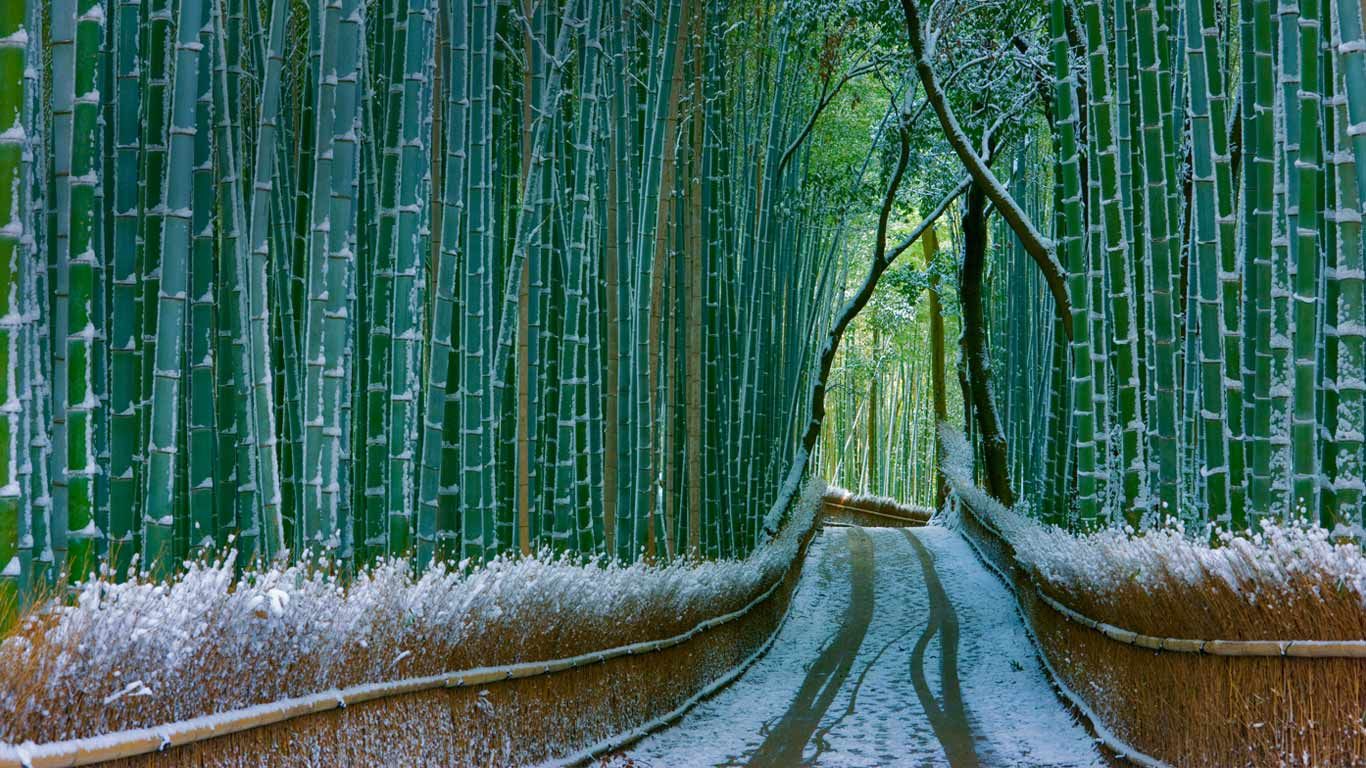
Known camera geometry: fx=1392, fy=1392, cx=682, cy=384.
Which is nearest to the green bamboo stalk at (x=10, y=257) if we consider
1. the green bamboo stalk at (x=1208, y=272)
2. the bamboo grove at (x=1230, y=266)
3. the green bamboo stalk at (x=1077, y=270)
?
the bamboo grove at (x=1230, y=266)

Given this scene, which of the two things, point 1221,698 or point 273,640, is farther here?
point 1221,698

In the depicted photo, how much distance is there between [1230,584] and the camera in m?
3.65

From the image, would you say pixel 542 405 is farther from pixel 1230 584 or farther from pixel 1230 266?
pixel 1230 584

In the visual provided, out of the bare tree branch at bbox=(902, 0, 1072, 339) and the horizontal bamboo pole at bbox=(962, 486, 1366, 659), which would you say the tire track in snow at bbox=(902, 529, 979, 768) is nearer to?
the horizontal bamboo pole at bbox=(962, 486, 1366, 659)

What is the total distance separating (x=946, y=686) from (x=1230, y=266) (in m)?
3.53

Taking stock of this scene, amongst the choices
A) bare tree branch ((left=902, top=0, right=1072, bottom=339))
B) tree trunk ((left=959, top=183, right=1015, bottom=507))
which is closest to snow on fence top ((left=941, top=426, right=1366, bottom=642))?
bare tree branch ((left=902, top=0, right=1072, bottom=339))

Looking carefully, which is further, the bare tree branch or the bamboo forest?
the bare tree branch

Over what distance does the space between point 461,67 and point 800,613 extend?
779 centimetres

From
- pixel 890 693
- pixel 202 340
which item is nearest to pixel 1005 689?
pixel 890 693

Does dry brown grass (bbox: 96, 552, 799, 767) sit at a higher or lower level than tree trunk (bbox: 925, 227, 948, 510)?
lower

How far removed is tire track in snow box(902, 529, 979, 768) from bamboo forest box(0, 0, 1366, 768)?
0.23 ft

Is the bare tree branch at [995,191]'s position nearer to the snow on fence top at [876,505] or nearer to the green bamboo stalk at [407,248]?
the green bamboo stalk at [407,248]

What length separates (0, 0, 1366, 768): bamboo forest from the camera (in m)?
2.88

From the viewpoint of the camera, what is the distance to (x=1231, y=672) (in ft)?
12.1
